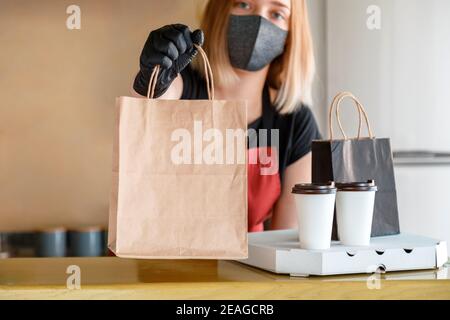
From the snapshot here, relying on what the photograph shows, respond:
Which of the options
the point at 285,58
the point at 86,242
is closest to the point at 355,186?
the point at 285,58

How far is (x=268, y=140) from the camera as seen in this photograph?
2.71 metres

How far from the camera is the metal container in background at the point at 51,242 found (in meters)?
2.77

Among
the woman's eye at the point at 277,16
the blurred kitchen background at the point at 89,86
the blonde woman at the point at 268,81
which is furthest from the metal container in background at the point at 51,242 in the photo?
the woman's eye at the point at 277,16

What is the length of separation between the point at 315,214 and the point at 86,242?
1.75m

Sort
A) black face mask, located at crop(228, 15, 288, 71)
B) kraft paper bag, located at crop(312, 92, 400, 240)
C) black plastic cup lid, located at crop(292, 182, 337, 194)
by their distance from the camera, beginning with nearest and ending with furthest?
1. black plastic cup lid, located at crop(292, 182, 337, 194)
2. kraft paper bag, located at crop(312, 92, 400, 240)
3. black face mask, located at crop(228, 15, 288, 71)

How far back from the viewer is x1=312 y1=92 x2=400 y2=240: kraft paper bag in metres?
A: 1.37

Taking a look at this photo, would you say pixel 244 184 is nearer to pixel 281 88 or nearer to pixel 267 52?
pixel 267 52

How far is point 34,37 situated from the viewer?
2.83m

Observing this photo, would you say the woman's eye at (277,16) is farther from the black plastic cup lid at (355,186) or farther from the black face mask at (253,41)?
the black plastic cup lid at (355,186)

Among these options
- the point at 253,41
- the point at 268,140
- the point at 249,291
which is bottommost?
the point at 249,291

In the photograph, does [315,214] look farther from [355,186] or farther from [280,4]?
[280,4]

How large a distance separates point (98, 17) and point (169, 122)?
185cm

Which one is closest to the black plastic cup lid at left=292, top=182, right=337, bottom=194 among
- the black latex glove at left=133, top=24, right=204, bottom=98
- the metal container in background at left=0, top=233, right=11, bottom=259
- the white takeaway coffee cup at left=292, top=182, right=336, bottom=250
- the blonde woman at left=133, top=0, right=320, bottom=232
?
the white takeaway coffee cup at left=292, top=182, right=336, bottom=250

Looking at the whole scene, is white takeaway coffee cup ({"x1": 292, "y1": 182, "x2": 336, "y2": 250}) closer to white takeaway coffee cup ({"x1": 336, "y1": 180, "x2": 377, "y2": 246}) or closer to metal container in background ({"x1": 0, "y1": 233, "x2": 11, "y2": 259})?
white takeaway coffee cup ({"x1": 336, "y1": 180, "x2": 377, "y2": 246})
